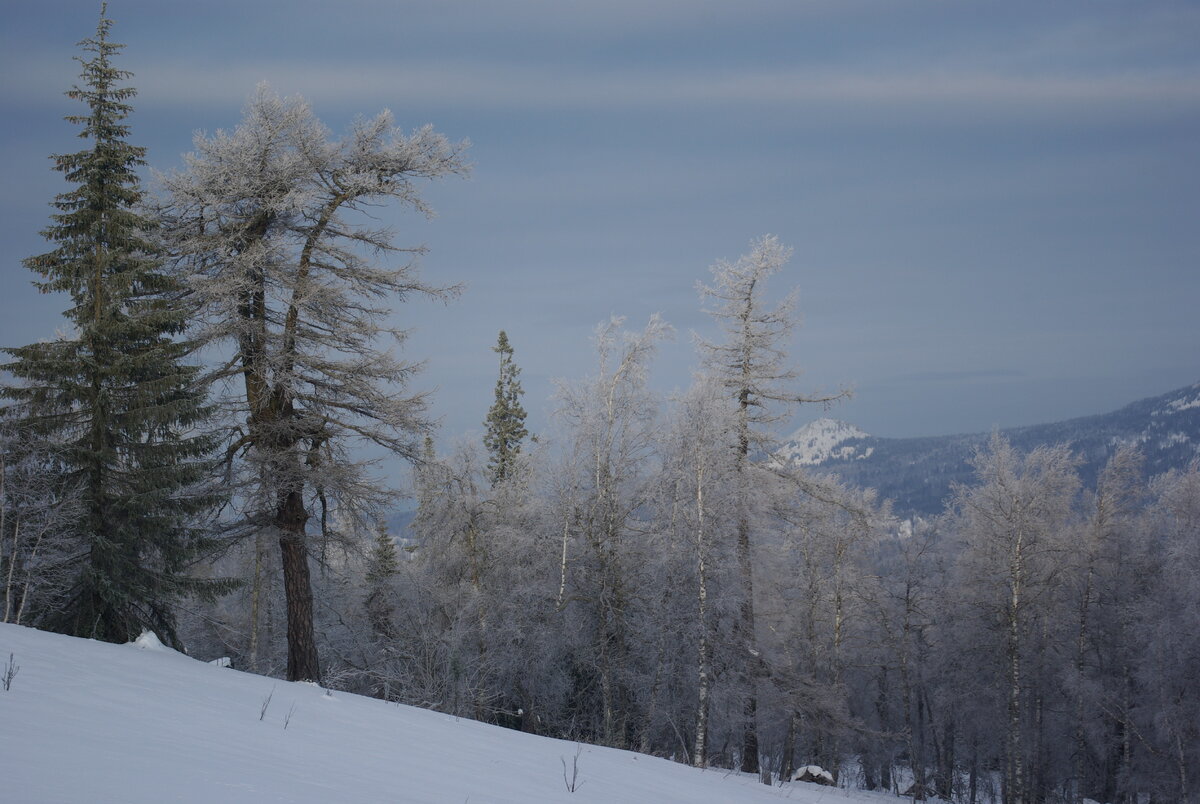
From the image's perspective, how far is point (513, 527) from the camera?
2320 centimetres

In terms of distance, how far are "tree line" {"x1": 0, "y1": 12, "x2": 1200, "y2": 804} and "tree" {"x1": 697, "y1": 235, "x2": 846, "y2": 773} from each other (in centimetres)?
9

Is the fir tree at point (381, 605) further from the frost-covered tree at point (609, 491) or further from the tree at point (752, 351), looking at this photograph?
the tree at point (752, 351)

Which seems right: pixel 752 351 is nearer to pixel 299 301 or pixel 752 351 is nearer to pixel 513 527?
pixel 513 527

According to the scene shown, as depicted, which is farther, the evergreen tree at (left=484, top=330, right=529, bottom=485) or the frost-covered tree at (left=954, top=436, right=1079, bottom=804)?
the evergreen tree at (left=484, top=330, right=529, bottom=485)

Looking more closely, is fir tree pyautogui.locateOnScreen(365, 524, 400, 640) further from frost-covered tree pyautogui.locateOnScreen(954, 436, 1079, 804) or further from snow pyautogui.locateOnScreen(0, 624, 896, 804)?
frost-covered tree pyautogui.locateOnScreen(954, 436, 1079, 804)

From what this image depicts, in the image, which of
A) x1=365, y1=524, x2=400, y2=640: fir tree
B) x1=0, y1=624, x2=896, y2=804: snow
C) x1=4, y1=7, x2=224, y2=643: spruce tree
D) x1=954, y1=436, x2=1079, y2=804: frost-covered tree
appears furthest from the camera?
x1=365, y1=524, x2=400, y2=640: fir tree

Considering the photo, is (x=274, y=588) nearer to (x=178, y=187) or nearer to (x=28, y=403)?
(x=28, y=403)

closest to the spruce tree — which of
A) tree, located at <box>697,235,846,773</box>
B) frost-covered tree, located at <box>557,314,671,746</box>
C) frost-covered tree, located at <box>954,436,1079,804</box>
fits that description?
frost-covered tree, located at <box>557,314,671,746</box>

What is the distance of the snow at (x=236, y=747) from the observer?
3.85 meters

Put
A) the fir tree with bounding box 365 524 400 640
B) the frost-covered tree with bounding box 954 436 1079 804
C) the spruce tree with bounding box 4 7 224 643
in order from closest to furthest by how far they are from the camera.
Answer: the spruce tree with bounding box 4 7 224 643 → the frost-covered tree with bounding box 954 436 1079 804 → the fir tree with bounding box 365 524 400 640

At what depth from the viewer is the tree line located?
47.0 feet

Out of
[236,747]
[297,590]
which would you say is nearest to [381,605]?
[297,590]

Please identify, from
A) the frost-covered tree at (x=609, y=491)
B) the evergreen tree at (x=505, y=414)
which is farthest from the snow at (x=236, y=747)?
the evergreen tree at (x=505, y=414)

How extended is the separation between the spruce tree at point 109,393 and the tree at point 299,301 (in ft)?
2.92
